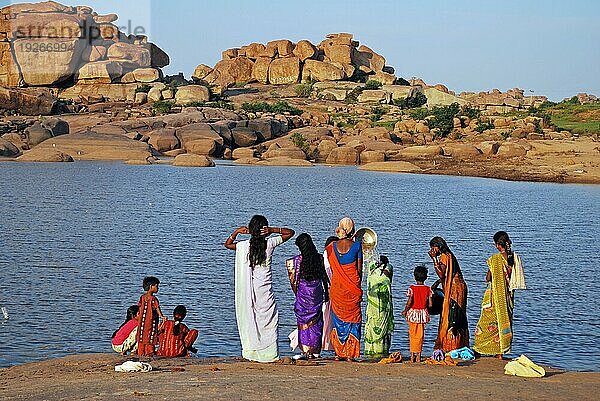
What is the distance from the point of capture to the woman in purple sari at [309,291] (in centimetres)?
809

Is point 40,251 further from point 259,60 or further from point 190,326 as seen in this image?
point 259,60

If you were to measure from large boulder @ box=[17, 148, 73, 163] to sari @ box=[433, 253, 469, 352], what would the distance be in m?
36.7

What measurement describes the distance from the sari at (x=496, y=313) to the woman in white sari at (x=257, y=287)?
197cm

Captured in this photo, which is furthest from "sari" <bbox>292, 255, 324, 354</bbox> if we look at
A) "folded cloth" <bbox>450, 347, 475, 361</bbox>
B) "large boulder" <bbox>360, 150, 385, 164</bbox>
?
"large boulder" <bbox>360, 150, 385, 164</bbox>

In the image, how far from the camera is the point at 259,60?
8731 cm

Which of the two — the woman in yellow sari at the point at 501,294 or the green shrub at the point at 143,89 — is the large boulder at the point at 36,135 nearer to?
the green shrub at the point at 143,89

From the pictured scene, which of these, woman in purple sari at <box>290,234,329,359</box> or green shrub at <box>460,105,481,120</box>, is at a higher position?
green shrub at <box>460,105,481,120</box>

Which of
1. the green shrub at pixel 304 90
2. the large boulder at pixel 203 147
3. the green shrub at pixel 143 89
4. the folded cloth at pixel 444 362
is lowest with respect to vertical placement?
the folded cloth at pixel 444 362

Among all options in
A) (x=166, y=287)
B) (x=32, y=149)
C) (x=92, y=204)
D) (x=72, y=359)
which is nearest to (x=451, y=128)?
(x=32, y=149)

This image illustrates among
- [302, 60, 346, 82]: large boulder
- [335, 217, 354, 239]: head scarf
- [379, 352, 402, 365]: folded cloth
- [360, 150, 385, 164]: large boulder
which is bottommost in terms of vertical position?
[379, 352, 402, 365]: folded cloth

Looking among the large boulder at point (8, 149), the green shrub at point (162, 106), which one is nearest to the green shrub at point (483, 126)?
the green shrub at point (162, 106)

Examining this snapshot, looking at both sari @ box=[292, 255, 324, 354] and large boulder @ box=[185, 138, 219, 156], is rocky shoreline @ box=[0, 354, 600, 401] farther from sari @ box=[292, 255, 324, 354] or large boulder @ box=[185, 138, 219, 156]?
large boulder @ box=[185, 138, 219, 156]

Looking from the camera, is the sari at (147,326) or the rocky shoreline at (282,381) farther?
the sari at (147,326)

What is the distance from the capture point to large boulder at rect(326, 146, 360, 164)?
154 feet
